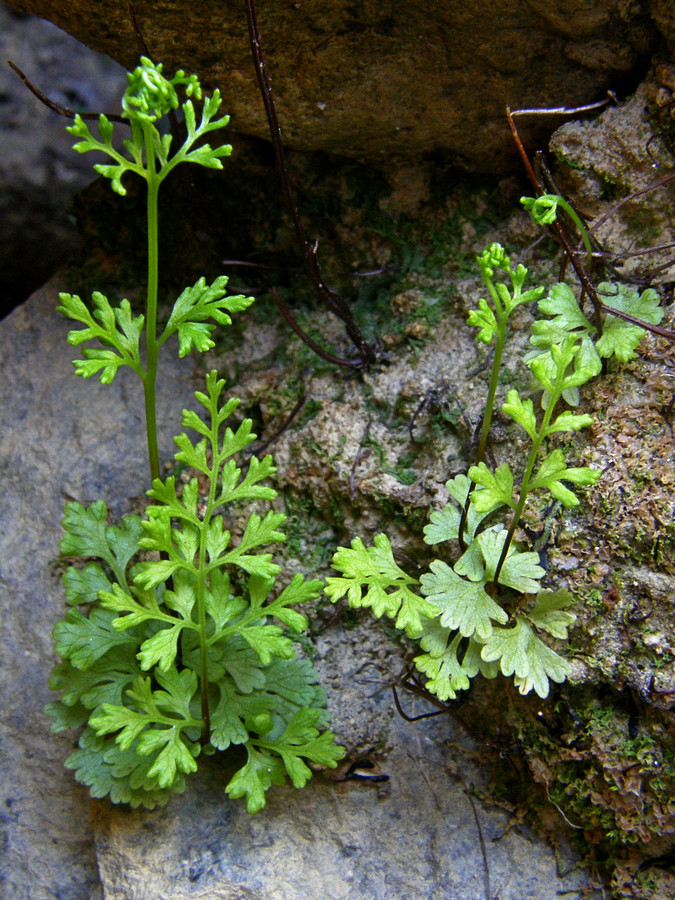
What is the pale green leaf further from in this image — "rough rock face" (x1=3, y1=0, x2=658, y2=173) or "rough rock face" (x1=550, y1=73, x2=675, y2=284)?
"rough rock face" (x1=3, y1=0, x2=658, y2=173)

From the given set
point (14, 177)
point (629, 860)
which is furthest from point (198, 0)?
point (629, 860)

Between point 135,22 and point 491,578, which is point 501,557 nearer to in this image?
point 491,578

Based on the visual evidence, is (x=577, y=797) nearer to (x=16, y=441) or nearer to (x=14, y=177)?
(x=16, y=441)

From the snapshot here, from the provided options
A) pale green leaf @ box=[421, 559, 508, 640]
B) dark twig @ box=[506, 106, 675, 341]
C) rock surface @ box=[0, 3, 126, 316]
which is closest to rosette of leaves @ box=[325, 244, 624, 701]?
pale green leaf @ box=[421, 559, 508, 640]

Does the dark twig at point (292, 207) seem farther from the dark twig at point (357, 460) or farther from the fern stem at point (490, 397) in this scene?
the fern stem at point (490, 397)

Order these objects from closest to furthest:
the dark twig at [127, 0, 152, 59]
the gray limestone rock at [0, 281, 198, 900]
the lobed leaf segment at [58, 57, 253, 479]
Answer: the lobed leaf segment at [58, 57, 253, 479] → the dark twig at [127, 0, 152, 59] → the gray limestone rock at [0, 281, 198, 900]

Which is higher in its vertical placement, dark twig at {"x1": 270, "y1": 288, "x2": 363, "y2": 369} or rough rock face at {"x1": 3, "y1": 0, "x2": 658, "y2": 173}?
rough rock face at {"x1": 3, "y1": 0, "x2": 658, "y2": 173}
